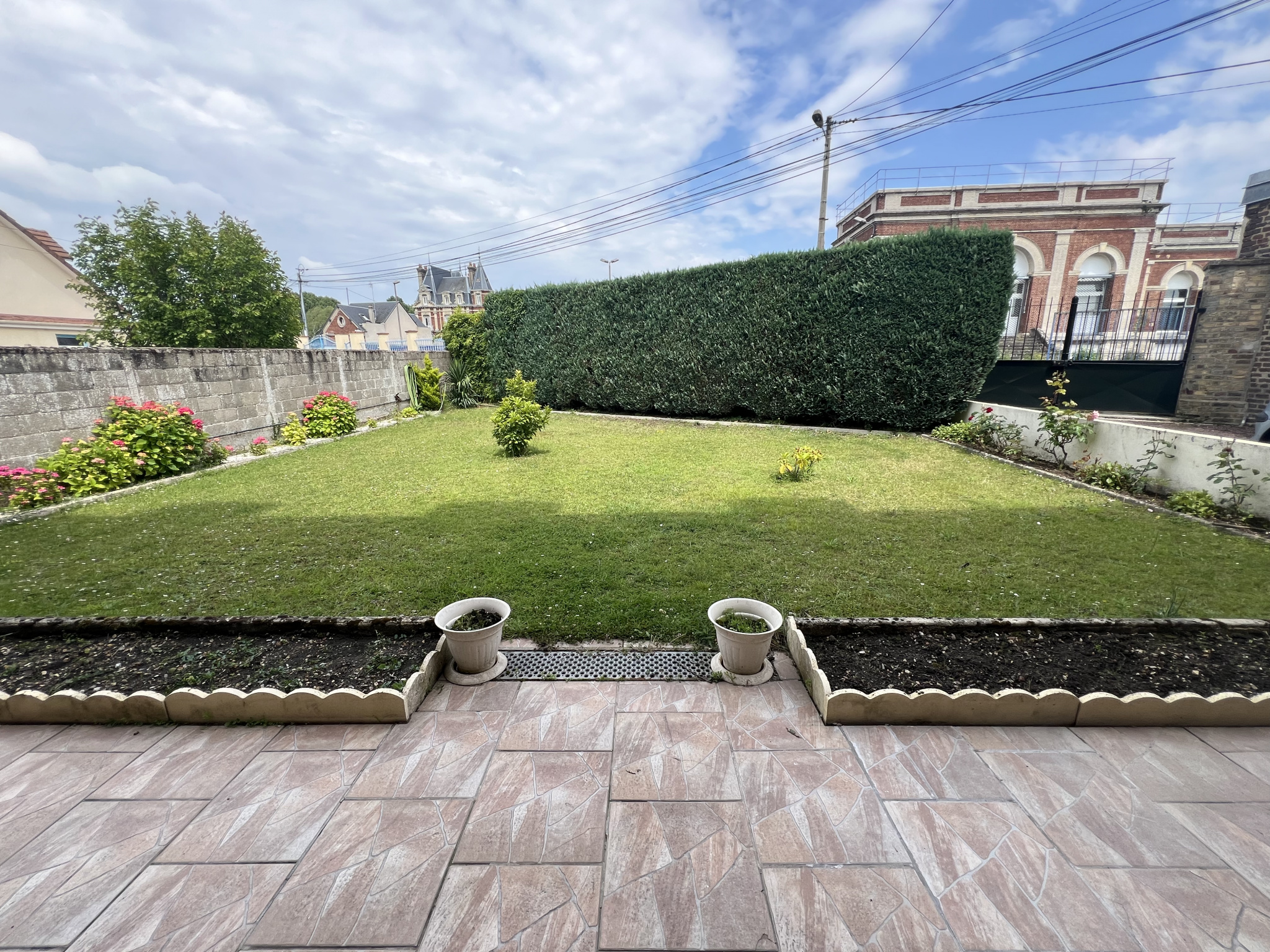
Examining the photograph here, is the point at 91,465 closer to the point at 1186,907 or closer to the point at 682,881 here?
the point at 682,881

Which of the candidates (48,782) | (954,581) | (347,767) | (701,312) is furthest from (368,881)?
(701,312)

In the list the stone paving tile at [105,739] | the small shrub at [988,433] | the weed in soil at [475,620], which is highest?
the small shrub at [988,433]

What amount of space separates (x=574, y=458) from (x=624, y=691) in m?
5.52

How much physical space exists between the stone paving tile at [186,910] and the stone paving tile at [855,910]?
5.41ft

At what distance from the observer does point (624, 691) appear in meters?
2.64

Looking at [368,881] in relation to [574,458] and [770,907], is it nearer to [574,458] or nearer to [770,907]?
[770,907]

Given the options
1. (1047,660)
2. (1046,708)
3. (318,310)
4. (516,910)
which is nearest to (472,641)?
(516,910)

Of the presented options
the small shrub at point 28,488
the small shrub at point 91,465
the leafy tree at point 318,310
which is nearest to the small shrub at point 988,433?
the small shrub at point 91,465

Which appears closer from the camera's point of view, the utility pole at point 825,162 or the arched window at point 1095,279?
the utility pole at point 825,162

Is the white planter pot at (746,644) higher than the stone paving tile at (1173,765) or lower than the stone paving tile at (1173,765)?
higher

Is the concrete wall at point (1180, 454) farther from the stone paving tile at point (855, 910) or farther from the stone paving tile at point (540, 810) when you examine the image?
the stone paving tile at point (540, 810)

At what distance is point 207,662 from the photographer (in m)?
2.76

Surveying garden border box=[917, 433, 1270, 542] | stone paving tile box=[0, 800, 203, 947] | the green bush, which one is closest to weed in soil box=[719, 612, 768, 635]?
stone paving tile box=[0, 800, 203, 947]

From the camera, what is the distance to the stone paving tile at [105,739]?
2248mm
